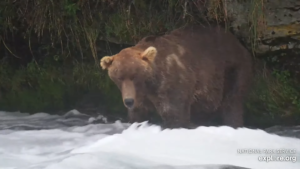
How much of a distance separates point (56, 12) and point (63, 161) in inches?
97.1

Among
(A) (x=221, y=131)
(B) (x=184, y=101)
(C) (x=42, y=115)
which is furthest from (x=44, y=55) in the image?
(A) (x=221, y=131)

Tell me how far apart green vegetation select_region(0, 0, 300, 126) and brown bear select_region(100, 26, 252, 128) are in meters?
0.25

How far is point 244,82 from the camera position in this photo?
534 cm

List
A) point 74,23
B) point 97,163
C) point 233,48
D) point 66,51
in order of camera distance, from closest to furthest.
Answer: point 97,163 < point 233,48 < point 74,23 < point 66,51

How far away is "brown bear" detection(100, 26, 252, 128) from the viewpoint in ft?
15.4

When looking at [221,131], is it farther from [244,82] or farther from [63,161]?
[63,161]

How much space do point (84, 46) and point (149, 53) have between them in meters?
1.62

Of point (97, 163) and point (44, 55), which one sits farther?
point (44, 55)

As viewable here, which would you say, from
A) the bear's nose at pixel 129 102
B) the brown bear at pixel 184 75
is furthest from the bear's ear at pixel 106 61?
the bear's nose at pixel 129 102

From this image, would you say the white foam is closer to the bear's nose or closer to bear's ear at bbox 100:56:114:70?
the bear's nose

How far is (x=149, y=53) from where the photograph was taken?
4.70 meters

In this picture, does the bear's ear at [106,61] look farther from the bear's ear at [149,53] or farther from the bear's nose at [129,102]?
the bear's nose at [129,102]

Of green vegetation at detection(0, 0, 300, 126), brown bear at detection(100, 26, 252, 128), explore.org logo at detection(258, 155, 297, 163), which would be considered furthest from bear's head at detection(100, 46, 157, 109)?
explore.org logo at detection(258, 155, 297, 163)

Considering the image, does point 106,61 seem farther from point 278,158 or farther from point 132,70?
point 278,158
